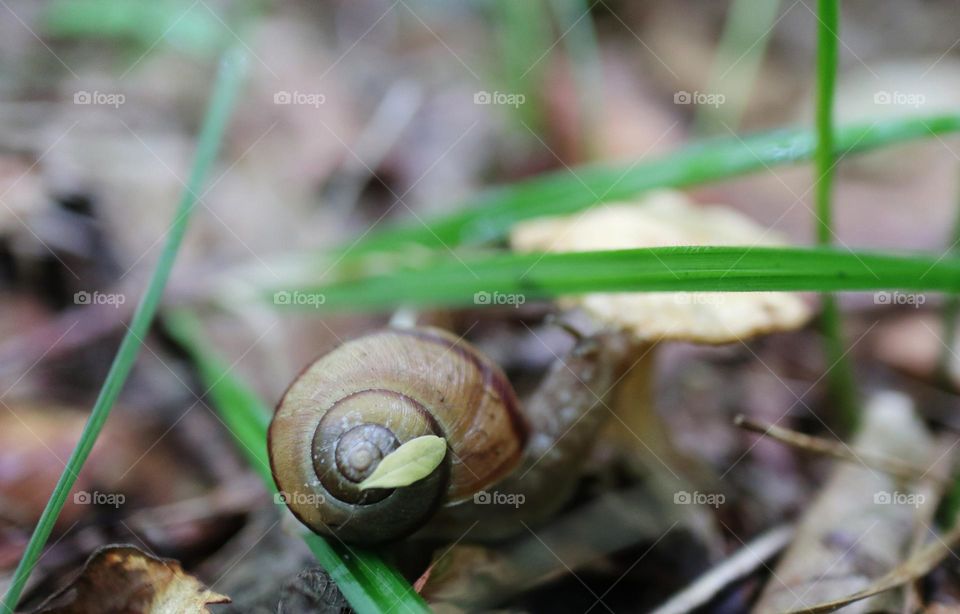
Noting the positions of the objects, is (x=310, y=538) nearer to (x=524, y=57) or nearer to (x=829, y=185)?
(x=829, y=185)

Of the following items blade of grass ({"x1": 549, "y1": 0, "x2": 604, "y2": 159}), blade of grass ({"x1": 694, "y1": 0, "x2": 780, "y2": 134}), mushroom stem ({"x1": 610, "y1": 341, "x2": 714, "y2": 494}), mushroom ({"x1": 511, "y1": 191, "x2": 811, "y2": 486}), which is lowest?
mushroom stem ({"x1": 610, "y1": 341, "x2": 714, "y2": 494})

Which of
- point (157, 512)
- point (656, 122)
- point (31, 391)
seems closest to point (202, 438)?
point (157, 512)

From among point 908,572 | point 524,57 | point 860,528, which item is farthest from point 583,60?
point 908,572

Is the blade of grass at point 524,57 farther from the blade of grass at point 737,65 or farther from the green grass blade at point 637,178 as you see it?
the green grass blade at point 637,178

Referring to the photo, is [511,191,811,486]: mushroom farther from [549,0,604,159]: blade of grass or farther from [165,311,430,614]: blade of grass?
[549,0,604,159]: blade of grass

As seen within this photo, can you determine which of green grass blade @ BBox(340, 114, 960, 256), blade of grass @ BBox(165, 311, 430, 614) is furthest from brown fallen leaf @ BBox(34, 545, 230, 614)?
green grass blade @ BBox(340, 114, 960, 256)
